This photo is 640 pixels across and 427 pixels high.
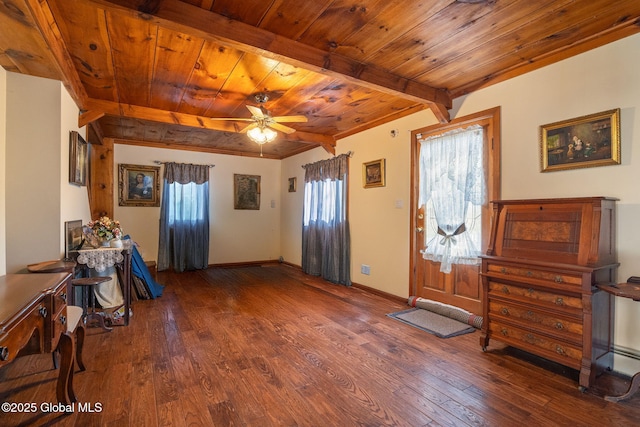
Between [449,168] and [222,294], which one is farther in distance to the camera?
[222,294]

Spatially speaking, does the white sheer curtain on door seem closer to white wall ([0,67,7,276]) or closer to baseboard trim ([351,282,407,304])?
baseboard trim ([351,282,407,304])

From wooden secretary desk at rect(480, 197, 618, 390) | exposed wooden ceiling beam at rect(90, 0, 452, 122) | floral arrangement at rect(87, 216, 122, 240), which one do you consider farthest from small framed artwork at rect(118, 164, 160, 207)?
wooden secretary desk at rect(480, 197, 618, 390)

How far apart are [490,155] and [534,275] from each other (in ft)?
4.17

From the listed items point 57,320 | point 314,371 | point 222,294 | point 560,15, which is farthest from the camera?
point 222,294

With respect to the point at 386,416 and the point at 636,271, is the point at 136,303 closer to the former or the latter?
the point at 386,416

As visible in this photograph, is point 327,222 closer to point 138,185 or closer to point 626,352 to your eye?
point 138,185

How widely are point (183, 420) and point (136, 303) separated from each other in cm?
256

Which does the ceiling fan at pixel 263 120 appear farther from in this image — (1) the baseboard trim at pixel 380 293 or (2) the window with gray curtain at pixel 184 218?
(2) the window with gray curtain at pixel 184 218

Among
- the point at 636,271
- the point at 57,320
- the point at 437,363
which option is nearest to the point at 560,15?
the point at 636,271

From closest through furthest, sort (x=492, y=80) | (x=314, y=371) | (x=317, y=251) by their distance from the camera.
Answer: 1. (x=314, y=371)
2. (x=492, y=80)
3. (x=317, y=251)

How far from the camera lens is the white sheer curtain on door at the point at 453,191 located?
3027mm

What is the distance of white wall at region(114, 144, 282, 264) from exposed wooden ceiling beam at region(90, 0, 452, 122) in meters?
4.26

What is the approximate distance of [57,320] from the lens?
1570mm

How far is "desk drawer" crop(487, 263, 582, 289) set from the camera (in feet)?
6.44
